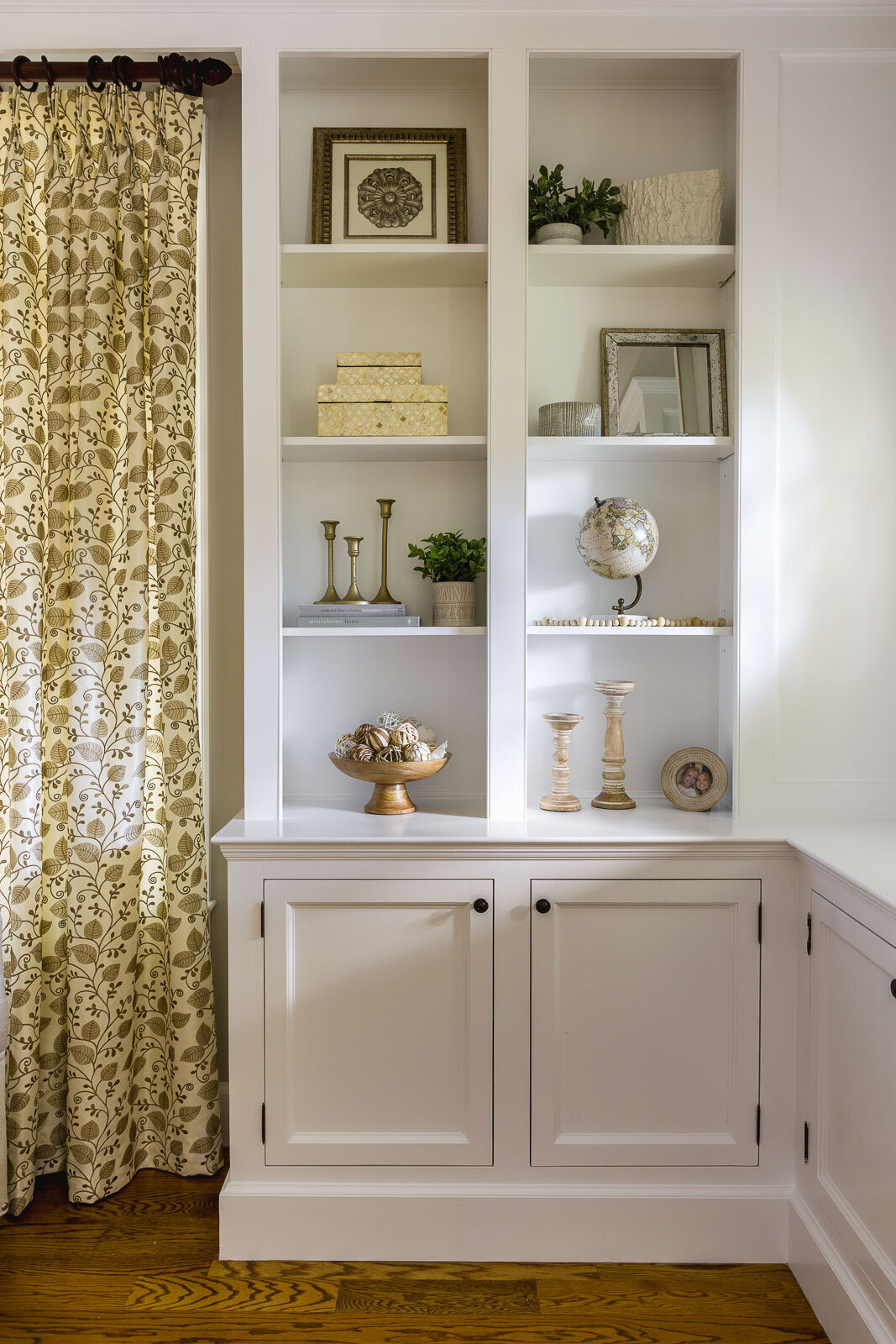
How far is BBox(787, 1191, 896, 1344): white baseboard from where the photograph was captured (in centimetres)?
160

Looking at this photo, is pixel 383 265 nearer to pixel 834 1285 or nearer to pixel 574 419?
pixel 574 419

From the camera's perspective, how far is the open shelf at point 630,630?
6.95 ft

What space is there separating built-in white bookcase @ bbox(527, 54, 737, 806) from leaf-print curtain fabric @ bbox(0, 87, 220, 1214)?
2.82 feet

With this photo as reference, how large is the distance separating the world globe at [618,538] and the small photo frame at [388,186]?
0.74 m

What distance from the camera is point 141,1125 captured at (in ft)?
7.31

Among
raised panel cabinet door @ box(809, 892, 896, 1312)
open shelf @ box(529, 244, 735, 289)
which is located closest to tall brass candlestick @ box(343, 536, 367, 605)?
open shelf @ box(529, 244, 735, 289)

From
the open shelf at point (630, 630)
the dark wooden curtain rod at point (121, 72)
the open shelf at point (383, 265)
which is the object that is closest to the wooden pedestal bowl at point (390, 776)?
the open shelf at point (630, 630)

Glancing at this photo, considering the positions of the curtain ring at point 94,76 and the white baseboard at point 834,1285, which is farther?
the curtain ring at point 94,76

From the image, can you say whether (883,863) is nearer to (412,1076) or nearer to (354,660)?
(412,1076)

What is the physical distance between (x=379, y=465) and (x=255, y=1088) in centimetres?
149

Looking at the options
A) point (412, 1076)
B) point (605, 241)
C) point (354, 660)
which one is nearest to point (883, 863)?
point (412, 1076)

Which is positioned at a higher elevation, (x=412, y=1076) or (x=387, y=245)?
(x=387, y=245)

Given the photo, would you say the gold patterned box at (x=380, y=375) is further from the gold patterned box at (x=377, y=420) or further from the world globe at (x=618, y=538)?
the world globe at (x=618, y=538)

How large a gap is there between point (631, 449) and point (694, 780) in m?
0.81
